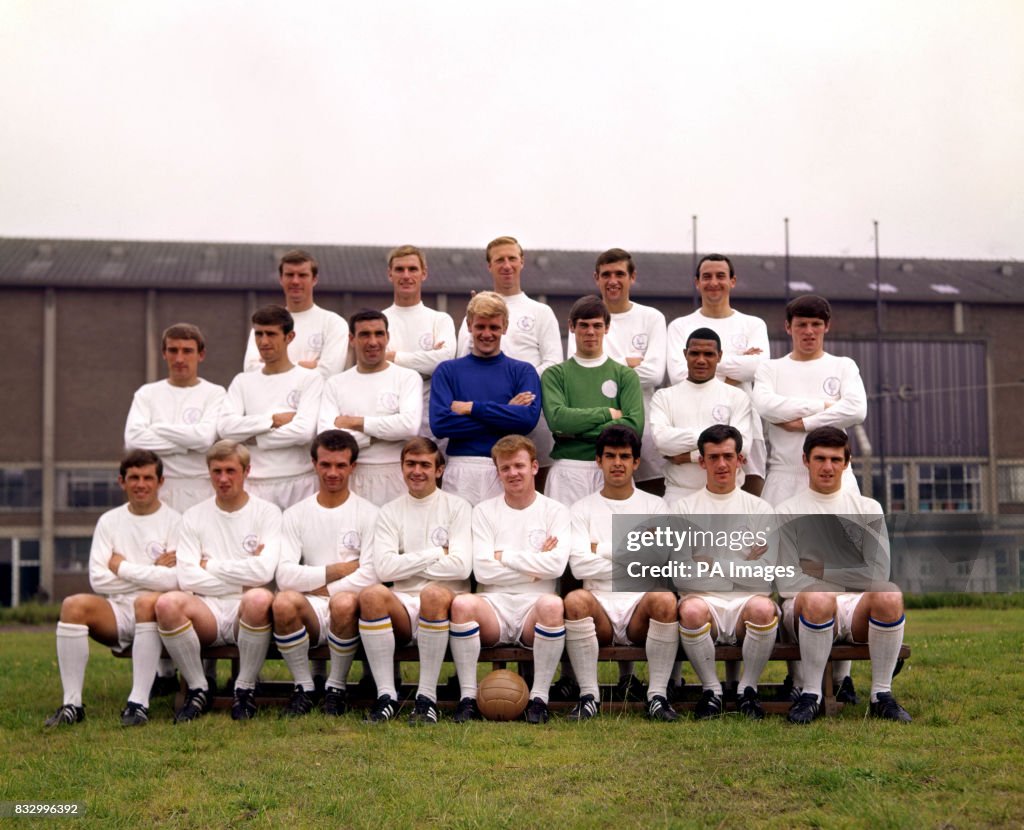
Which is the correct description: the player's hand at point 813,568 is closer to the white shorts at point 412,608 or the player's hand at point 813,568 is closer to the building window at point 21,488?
the white shorts at point 412,608

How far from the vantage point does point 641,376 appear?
9391 mm

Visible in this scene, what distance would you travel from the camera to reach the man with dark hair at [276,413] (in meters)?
9.09

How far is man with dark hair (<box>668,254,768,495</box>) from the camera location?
8.96 m

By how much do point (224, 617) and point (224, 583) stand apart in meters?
0.23

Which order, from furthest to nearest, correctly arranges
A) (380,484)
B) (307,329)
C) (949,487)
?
(949,487)
(307,329)
(380,484)

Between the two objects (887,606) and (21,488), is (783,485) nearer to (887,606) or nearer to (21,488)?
(887,606)

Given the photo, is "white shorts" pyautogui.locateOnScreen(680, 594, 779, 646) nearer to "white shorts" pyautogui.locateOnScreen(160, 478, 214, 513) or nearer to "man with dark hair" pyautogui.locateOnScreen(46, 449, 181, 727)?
"man with dark hair" pyautogui.locateOnScreen(46, 449, 181, 727)

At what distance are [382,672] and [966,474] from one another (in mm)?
28595

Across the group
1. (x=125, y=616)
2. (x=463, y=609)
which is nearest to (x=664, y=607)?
(x=463, y=609)

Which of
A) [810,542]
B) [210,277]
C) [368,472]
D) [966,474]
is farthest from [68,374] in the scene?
[810,542]

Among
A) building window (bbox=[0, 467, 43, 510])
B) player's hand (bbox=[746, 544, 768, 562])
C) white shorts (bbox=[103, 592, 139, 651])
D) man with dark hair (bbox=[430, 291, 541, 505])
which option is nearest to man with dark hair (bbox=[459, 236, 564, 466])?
man with dark hair (bbox=[430, 291, 541, 505])

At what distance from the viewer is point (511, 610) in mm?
8133

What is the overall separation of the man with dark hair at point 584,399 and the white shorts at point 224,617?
7.58 ft

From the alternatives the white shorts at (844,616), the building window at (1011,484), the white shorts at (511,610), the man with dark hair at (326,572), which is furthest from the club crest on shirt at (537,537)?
the building window at (1011,484)
